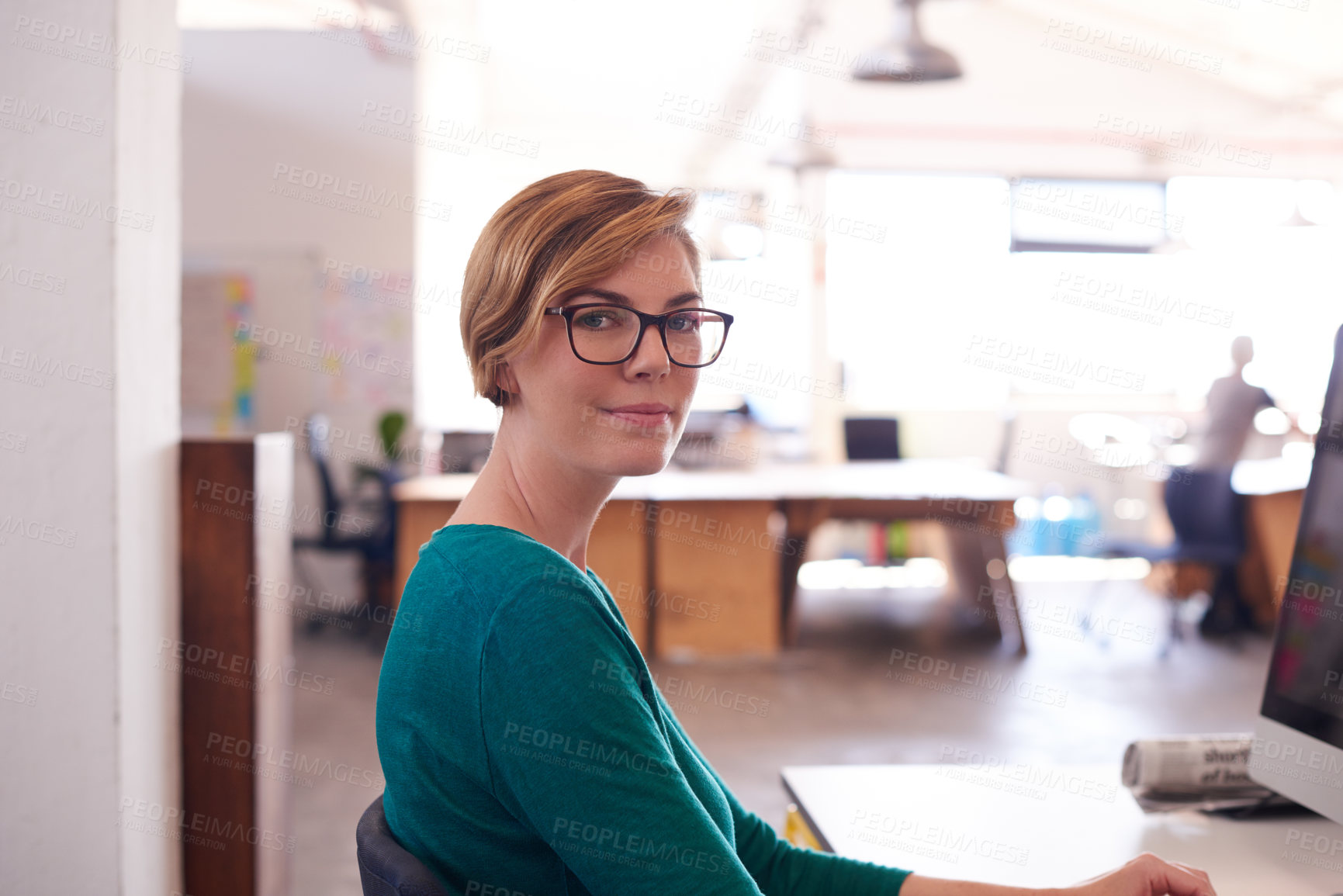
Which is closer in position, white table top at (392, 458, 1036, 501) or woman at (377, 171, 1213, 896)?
woman at (377, 171, 1213, 896)

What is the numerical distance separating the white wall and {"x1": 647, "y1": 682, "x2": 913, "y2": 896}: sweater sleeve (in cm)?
123

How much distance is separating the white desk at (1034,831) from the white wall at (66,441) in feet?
4.03

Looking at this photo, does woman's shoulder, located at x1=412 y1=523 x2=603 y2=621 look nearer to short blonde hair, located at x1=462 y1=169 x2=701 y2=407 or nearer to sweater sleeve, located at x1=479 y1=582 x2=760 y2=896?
sweater sleeve, located at x1=479 y1=582 x2=760 y2=896

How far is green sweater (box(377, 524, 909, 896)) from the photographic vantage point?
2.65ft

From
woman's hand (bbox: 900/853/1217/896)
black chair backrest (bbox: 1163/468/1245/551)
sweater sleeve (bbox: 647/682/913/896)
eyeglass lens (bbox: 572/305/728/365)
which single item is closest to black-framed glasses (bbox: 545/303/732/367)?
eyeglass lens (bbox: 572/305/728/365)

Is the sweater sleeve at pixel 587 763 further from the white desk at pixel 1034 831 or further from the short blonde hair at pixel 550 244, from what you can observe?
the white desk at pixel 1034 831

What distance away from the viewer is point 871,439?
277 inches

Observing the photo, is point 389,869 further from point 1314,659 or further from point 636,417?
point 1314,659

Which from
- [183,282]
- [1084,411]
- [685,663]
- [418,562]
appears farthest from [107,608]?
[1084,411]

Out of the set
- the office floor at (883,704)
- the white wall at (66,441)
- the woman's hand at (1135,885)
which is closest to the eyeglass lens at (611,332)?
the woman's hand at (1135,885)

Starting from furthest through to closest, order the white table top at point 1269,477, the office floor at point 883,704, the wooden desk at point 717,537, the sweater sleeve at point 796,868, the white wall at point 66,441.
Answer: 1. the white table top at point 1269,477
2. the wooden desk at point 717,537
3. the office floor at point 883,704
4. the white wall at point 66,441
5. the sweater sleeve at point 796,868

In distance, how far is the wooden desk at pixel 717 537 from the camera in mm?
4934

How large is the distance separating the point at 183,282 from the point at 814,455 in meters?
4.85

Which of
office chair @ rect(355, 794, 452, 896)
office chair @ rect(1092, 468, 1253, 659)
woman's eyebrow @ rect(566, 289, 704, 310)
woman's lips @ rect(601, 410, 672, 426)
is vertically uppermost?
woman's eyebrow @ rect(566, 289, 704, 310)
